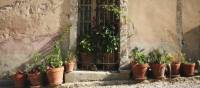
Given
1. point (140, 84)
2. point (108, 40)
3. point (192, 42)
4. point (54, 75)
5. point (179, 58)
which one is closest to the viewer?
point (54, 75)

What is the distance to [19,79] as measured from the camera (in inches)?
328

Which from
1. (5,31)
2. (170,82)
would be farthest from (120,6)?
(5,31)

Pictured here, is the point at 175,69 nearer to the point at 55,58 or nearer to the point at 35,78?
the point at 55,58

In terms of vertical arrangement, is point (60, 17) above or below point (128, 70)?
above

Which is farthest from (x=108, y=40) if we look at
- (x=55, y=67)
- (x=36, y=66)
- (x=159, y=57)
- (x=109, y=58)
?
(x=36, y=66)

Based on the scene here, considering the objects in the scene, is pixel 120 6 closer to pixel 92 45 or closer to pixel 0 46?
pixel 92 45

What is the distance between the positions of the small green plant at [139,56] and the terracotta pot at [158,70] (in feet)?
0.83

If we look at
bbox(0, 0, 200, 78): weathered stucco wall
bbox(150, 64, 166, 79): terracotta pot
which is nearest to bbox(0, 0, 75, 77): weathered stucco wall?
bbox(0, 0, 200, 78): weathered stucco wall

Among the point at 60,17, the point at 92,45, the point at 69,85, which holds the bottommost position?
the point at 69,85

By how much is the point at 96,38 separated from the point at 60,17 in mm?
976

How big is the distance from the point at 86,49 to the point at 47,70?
3.41 ft

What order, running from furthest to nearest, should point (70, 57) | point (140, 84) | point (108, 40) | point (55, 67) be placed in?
point (108, 40) < point (70, 57) < point (140, 84) < point (55, 67)

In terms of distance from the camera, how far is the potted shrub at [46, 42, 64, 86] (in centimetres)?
821

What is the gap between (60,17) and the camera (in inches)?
340
